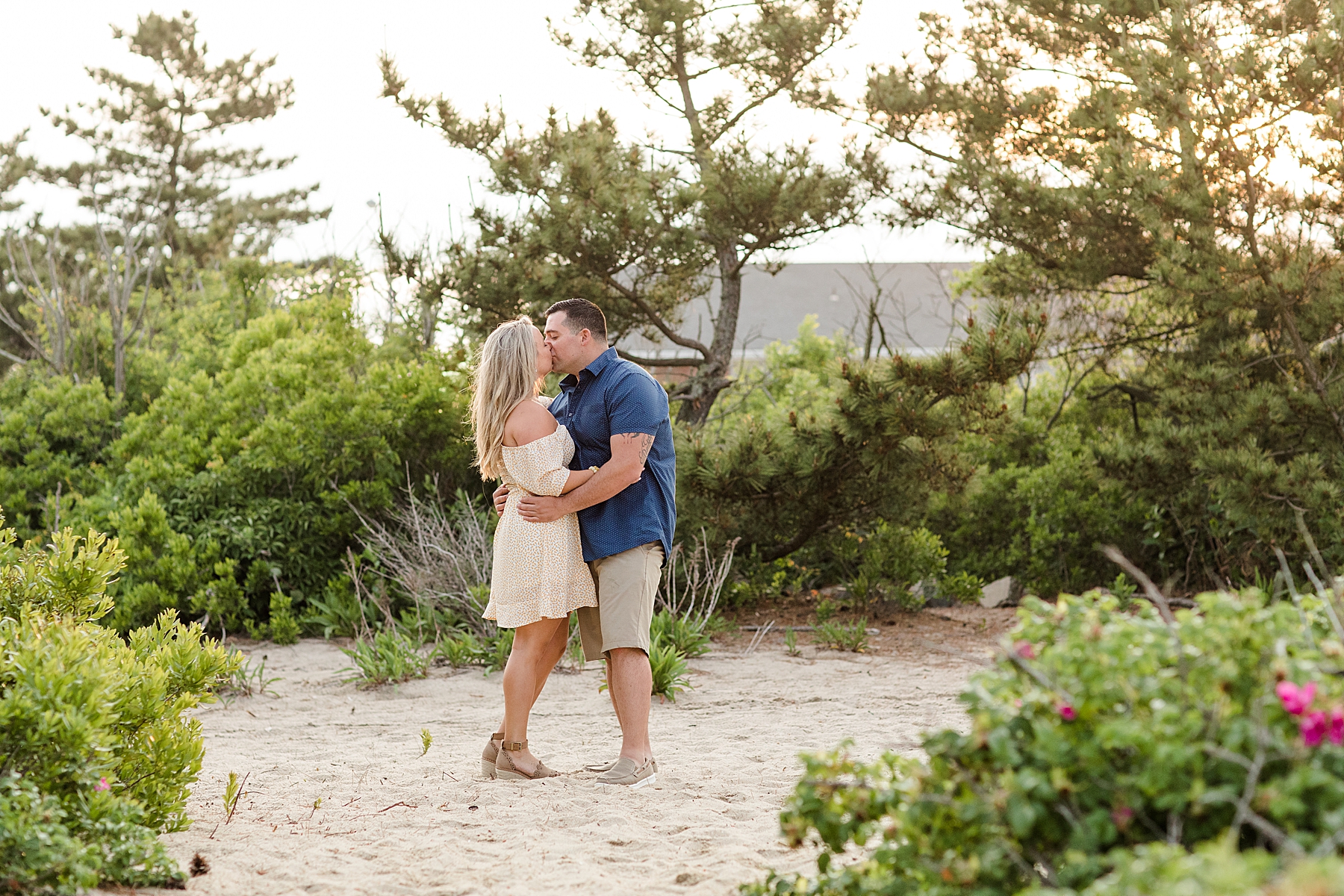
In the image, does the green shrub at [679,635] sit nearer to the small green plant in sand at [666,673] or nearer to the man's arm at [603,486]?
the small green plant in sand at [666,673]

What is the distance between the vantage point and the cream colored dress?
4.11 m

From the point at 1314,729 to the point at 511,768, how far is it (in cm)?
312

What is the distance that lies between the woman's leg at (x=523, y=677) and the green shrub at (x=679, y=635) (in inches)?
108

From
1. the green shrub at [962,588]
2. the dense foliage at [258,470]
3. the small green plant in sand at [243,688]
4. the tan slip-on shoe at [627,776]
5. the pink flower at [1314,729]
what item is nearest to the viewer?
the pink flower at [1314,729]

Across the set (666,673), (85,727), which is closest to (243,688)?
(666,673)

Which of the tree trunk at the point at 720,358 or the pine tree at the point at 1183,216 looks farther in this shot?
the tree trunk at the point at 720,358

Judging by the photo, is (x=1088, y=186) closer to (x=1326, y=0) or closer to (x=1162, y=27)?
(x=1162, y=27)

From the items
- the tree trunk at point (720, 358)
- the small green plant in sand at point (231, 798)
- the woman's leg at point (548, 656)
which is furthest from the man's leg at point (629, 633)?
the tree trunk at point (720, 358)

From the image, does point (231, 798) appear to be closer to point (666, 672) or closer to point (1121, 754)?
point (666, 672)

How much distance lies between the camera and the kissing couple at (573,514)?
4.12 m

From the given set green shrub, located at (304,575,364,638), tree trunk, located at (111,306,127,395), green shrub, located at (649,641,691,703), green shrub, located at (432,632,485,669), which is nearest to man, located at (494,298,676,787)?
green shrub, located at (649,641,691,703)

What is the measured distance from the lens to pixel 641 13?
985 centimetres

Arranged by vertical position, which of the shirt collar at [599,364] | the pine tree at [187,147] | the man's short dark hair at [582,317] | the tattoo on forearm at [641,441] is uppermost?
the pine tree at [187,147]

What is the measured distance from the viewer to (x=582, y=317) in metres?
4.35
